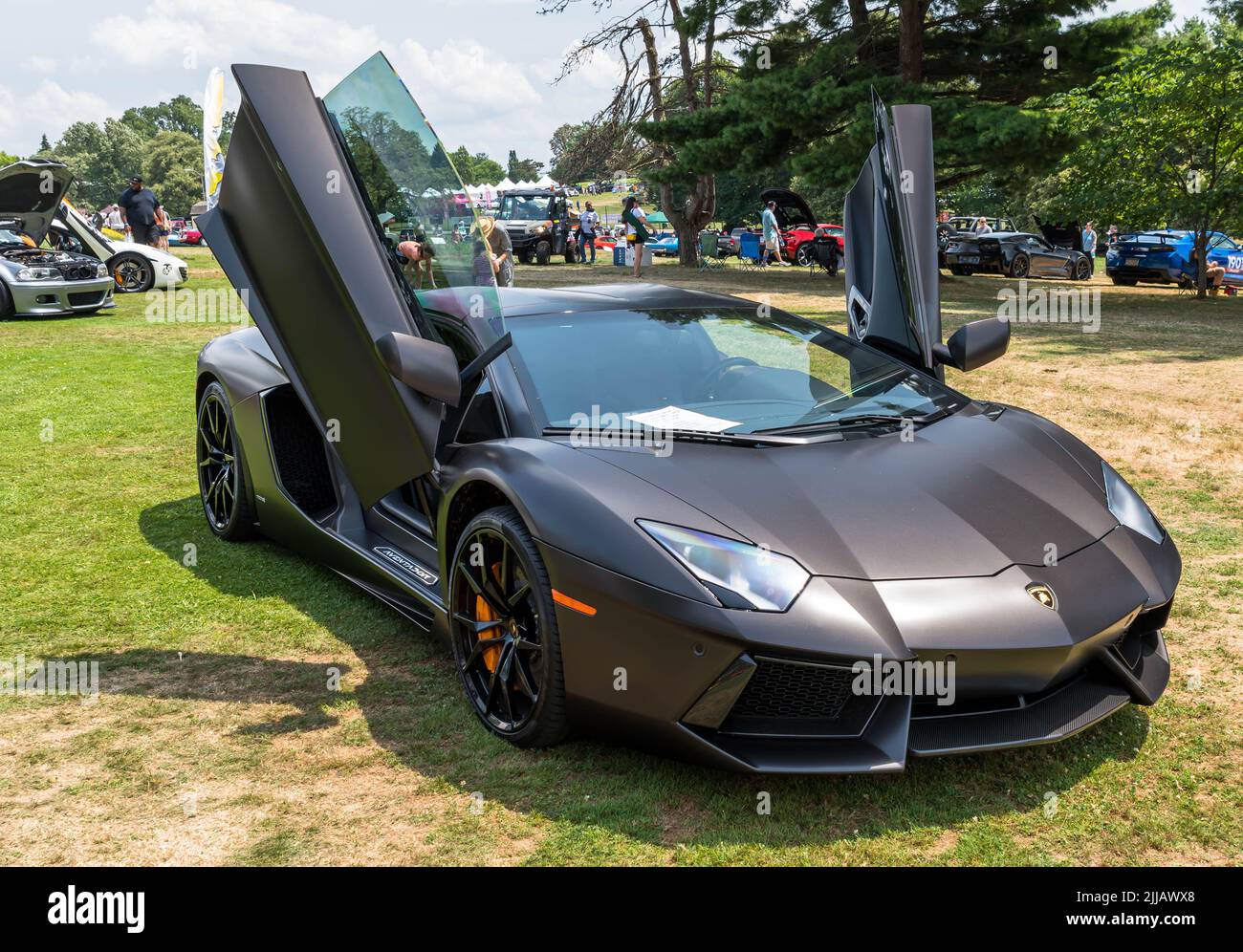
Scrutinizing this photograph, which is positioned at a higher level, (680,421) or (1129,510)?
(680,421)

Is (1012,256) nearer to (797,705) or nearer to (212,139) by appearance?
(212,139)

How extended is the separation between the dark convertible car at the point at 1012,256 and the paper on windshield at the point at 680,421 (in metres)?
24.7

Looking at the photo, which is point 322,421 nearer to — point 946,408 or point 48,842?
point 48,842

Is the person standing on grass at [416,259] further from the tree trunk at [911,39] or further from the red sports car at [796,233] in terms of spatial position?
the red sports car at [796,233]

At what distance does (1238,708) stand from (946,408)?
1.32m

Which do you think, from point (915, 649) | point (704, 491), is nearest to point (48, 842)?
point (704, 491)

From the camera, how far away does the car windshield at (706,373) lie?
146 inches

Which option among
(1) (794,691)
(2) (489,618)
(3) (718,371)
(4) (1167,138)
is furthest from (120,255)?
(1) (794,691)

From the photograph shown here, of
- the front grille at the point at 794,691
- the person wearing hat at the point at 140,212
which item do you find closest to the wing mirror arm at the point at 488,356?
the front grille at the point at 794,691

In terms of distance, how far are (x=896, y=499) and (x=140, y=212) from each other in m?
22.4

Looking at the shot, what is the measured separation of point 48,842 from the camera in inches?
113

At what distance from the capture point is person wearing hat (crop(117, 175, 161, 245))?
73.4ft

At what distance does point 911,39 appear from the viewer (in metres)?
21.7
